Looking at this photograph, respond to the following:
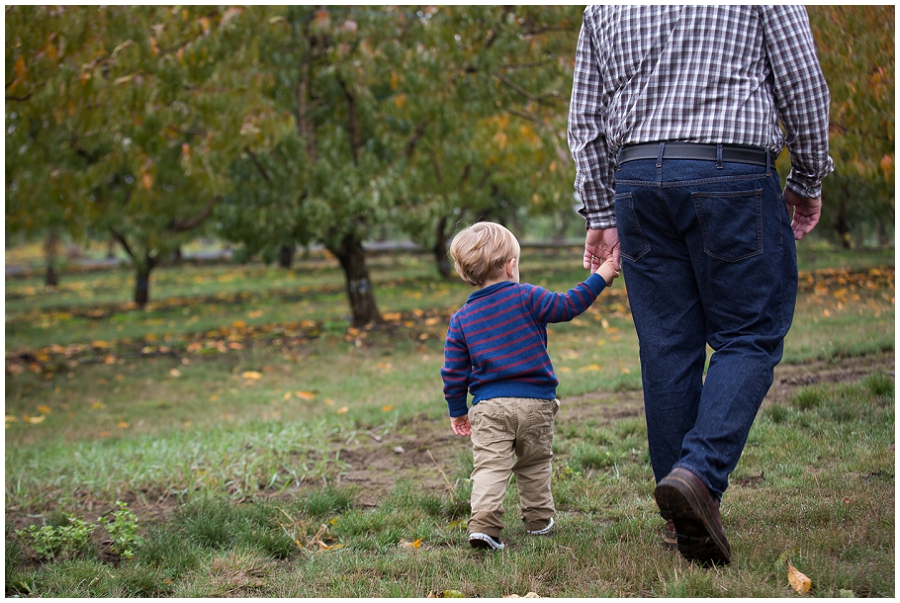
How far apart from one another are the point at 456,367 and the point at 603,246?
71cm

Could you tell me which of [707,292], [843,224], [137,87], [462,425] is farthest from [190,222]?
[707,292]

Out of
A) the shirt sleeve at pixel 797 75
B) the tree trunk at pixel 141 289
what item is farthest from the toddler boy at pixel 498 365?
the tree trunk at pixel 141 289

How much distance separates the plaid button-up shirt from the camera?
96.3 inches

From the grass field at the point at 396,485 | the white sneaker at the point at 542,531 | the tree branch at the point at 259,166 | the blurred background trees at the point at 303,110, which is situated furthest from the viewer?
the tree branch at the point at 259,166

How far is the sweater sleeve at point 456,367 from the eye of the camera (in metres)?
2.99

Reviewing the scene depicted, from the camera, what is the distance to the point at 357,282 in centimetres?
1179

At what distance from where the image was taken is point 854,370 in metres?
5.38

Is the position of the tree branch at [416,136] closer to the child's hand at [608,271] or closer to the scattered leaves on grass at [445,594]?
the child's hand at [608,271]

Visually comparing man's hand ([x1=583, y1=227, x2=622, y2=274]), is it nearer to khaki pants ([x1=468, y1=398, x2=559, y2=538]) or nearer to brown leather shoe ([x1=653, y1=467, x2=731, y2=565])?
khaki pants ([x1=468, y1=398, x2=559, y2=538])

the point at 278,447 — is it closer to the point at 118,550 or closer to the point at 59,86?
the point at 118,550

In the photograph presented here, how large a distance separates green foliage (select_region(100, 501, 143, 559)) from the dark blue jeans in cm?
216

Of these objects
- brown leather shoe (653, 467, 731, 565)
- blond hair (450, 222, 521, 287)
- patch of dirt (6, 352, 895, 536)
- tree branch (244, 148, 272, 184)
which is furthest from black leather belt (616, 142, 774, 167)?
tree branch (244, 148, 272, 184)

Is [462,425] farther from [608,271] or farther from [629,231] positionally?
[629,231]

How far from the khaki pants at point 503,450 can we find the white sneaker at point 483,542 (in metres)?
0.02
